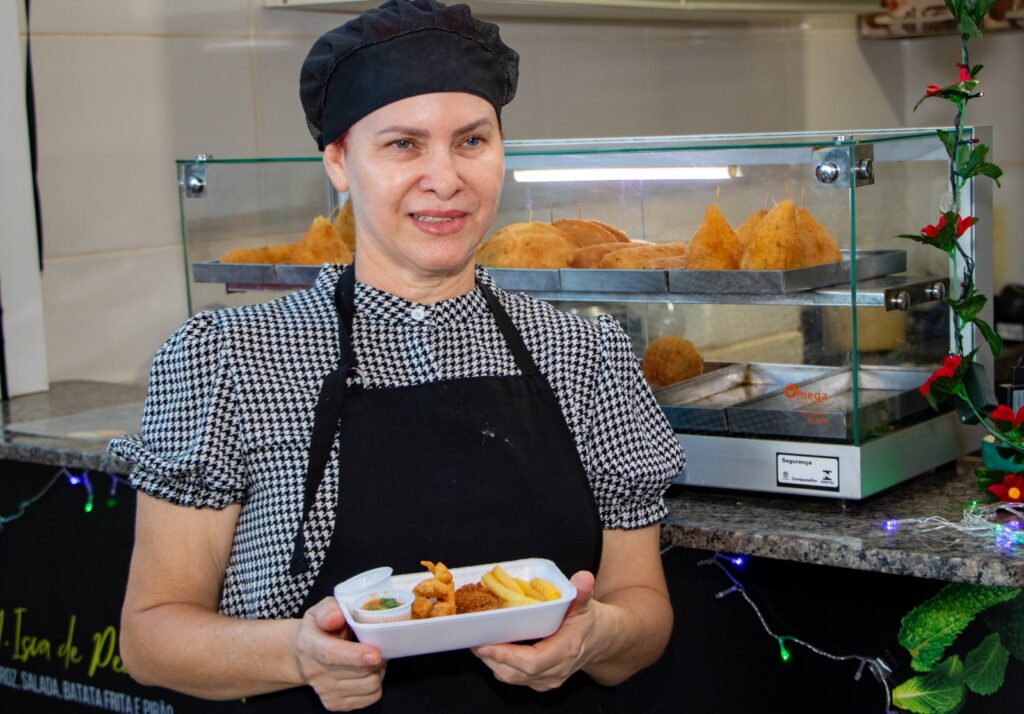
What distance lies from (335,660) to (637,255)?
828 millimetres

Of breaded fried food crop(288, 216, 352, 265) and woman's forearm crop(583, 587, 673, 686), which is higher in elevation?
breaded fried food crop(288, 216, 352, 265)

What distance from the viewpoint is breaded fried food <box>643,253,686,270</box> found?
1.70 meters

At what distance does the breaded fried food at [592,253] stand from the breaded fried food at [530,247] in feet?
0.06

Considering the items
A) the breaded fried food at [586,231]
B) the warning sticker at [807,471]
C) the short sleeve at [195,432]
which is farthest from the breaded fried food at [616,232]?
the short sleeve at [195,432]

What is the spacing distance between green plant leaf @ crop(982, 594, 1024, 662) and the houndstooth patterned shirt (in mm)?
398

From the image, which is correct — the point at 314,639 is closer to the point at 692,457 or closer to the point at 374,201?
the point at 374,201

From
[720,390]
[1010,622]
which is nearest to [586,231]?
[720,390]

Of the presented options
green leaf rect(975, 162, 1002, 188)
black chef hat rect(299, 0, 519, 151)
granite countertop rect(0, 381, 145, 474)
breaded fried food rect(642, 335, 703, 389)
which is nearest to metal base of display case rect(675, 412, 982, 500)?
breaded fried food rect(642, 335, 703, 389)

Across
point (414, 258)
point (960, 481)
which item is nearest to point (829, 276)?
point (960, 481)

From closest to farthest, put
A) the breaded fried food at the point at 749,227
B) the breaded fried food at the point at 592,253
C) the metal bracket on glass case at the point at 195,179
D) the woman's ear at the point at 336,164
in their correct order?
1. the woman's ear at the point at 336,164
2. the breaded fried food at the point at 749,227
3. the breaded fried food at the point at 592,253
4. the metal bracket on glass case at the point at 195,179

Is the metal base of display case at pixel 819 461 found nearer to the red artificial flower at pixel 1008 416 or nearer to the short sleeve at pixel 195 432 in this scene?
the red artificial flower at pixel 1008 416

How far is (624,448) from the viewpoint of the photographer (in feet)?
4.38

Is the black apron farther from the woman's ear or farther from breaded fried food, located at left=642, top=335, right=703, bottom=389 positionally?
breaded fried food, located at left=642, top=335, right=703, bottom=389

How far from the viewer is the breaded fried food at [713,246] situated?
1664 mm
